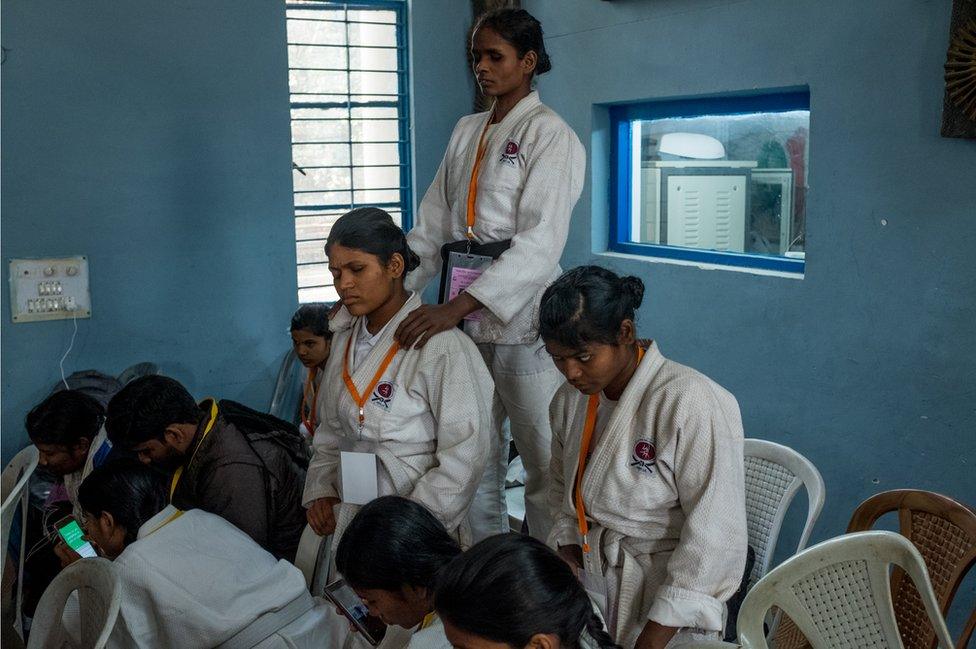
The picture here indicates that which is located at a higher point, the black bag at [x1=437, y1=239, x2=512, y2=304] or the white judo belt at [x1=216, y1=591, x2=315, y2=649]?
the black bag at [x1=437, y1=239, x2=512, y2=304]

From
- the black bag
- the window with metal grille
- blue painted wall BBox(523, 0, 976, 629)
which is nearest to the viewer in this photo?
the black bag

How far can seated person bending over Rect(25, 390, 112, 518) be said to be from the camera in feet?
10.1

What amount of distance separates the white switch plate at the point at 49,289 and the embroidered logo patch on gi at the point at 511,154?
6.40 feet

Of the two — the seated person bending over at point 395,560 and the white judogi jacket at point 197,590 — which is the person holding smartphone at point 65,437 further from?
the seated person bending over at point 395,560

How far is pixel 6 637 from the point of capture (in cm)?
238

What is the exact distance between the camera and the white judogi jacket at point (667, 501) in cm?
171

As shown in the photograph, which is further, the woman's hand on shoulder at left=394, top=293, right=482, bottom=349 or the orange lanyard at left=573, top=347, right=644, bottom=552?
the woman's hand on shoulder at left=394, top=293, right=482, bottom=349

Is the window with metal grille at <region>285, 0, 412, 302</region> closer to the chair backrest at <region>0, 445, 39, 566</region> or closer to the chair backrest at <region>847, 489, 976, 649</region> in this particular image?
the chair backrest at <region>0, 445, 39, 566</region>

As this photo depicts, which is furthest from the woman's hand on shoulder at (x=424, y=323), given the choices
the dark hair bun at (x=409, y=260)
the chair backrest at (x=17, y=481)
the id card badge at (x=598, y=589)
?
the chair backrest at (x=17, y=481)

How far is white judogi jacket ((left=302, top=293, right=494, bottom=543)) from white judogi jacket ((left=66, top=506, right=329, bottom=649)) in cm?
20

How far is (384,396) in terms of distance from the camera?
2.21 meters

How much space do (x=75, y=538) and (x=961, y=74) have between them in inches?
102

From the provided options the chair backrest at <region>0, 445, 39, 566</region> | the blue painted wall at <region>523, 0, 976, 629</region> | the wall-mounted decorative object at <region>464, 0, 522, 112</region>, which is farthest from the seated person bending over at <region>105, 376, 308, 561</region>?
the wall-mounted decorative object at <region>464, 0, 522, 112</region>

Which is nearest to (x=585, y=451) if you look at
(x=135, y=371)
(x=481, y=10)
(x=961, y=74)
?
(x=961, y=74)
